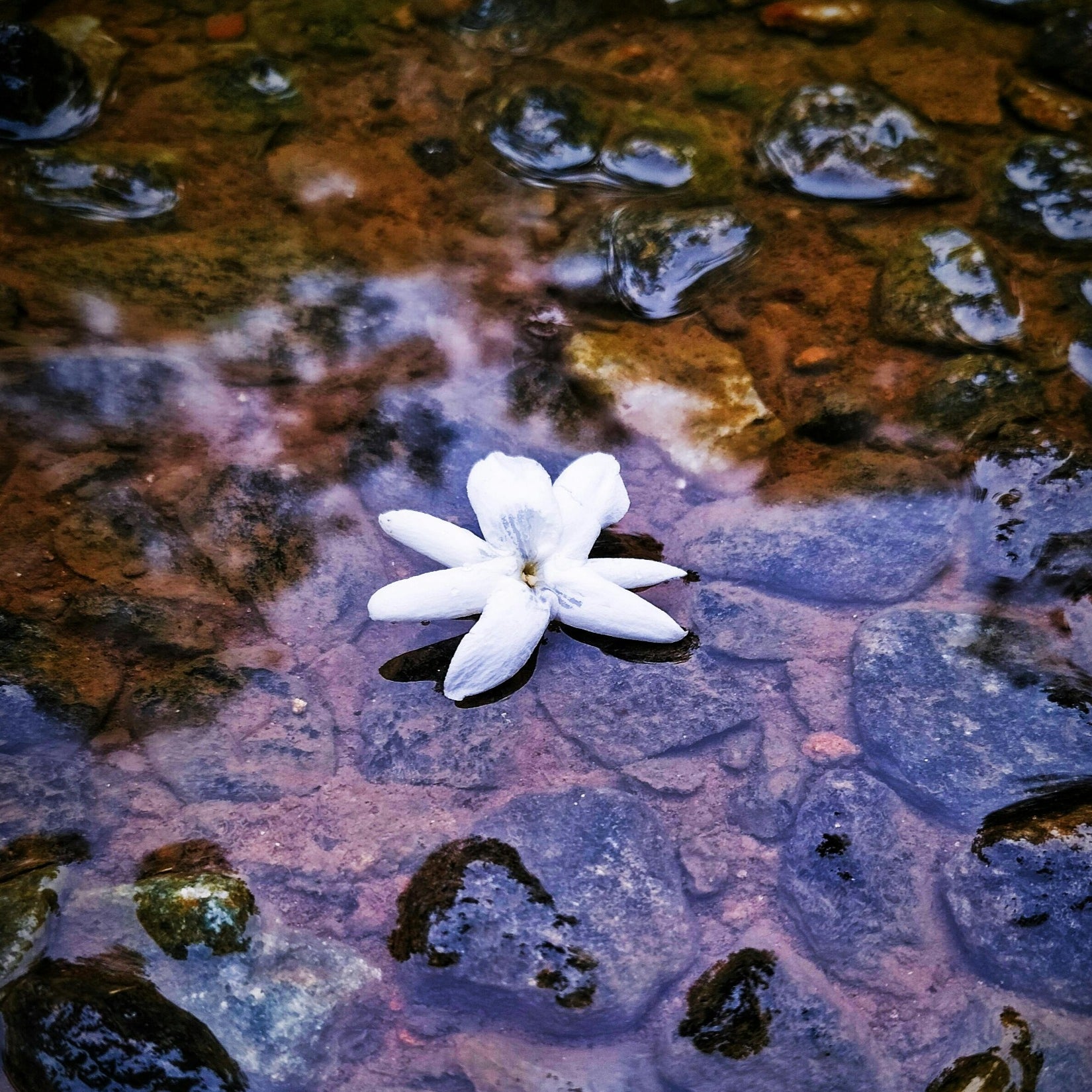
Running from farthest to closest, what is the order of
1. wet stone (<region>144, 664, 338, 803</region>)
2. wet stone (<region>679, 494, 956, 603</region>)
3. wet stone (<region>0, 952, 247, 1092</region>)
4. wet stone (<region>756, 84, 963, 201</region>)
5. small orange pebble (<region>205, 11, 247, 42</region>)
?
small orange pebble (<region>205, 11, 247, 42</region>)
wet stone (<region>756, 84, 963, 201</region>)
wet stone (<region>679, 494, 956, 603</region>)
wet stone (<region>144, 664, 338, 803</region>)
wet stone (<region>0, 952, 247, 1092</region>)

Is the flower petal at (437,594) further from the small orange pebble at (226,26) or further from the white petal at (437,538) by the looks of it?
the small orange pebble at (226,26)

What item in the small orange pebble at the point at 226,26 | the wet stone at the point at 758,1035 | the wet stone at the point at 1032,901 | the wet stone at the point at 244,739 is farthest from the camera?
the small orange pebble at the point at 226,26

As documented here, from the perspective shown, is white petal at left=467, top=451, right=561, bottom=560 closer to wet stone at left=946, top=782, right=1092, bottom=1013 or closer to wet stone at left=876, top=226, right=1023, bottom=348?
wet stone at left=946, top=782, right=1092, bottom=1013

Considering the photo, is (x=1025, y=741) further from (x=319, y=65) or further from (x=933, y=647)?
(x=319, y=65)

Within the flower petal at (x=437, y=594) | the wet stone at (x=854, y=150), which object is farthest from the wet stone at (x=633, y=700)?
the wet stone at (x=854, y=150)

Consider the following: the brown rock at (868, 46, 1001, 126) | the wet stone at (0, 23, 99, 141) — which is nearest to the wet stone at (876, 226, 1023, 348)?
the brown rock at (868, 46, 1001, 126)

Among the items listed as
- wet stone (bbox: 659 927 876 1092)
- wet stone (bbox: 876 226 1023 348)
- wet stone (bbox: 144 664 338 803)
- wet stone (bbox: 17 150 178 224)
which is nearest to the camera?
wet stone (bbox: 659 927 876 1092)
